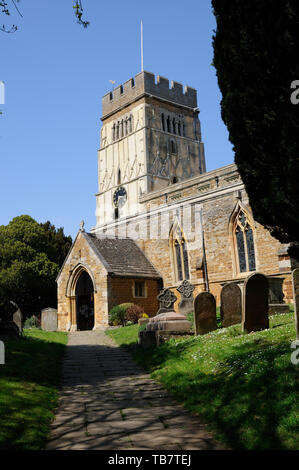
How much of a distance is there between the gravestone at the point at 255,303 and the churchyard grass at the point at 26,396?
175 inches

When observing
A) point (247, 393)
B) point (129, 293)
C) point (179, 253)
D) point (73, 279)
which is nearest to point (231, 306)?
point (247, 393)

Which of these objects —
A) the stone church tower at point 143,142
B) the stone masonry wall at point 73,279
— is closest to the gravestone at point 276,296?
the stone masonry wall at point 73,279

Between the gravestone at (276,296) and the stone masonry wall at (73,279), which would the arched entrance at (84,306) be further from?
A: the gravestone at (276,296)

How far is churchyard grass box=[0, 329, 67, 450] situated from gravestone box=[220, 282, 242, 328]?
15.4 feet

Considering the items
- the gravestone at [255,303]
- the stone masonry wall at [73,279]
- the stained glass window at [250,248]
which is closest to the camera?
the gravestone at [255,303]

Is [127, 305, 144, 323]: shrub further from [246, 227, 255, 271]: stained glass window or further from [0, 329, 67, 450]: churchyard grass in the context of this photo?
[0, 329, 67, 450]: churchyard grass

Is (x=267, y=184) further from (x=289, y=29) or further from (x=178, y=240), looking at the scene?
(x=178, y=240)

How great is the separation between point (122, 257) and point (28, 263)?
12.1m

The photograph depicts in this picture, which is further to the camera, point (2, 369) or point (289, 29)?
point (2, 369)

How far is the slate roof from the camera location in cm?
2330

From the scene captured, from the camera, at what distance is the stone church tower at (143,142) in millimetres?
48375

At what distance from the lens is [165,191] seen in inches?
1248

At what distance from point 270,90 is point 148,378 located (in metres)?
5.90
